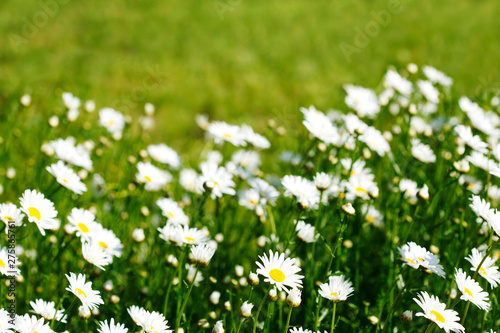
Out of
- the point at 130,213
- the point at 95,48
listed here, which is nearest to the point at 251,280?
the point at 130,213

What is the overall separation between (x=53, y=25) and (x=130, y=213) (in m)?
3.13

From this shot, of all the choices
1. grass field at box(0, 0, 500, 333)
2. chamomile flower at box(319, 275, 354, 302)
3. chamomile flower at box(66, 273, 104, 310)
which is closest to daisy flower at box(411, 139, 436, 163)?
grass field at box(0, 0, 500, 333)

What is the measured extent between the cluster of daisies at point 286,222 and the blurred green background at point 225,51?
1.10m

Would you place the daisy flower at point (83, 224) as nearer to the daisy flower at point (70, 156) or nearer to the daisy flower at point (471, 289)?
the daisy flower at point (70, 156)

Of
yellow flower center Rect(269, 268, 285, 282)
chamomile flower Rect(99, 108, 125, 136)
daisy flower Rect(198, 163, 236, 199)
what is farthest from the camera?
chamomile flower Rect(99, 108, 125, 136)

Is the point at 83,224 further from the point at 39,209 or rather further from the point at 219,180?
the point at 219,180

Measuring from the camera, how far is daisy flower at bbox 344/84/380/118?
2396 mm

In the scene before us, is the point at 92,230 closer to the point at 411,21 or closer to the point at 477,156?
the point at 477,156

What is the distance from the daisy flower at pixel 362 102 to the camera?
240 cm

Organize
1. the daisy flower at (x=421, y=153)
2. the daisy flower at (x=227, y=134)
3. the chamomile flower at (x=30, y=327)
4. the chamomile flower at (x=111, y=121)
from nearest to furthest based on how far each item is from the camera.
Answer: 1. the chamomile flower at (x=30, y=327)
2. the daisy flower at (x=421, y=153)
3. the daisy flower at (x=227, y=134)
4. the chamomile flower at (x=111, y=121)

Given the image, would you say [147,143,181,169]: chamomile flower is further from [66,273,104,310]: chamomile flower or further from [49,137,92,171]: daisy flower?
[66,273,104,310]: chamomile flower

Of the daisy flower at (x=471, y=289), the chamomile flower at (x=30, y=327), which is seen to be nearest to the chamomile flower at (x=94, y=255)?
the chamomile flower at (x=30, y=327)

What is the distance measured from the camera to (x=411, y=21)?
5.57 m

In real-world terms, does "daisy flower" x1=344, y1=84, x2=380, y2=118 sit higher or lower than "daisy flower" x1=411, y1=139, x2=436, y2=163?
lower
